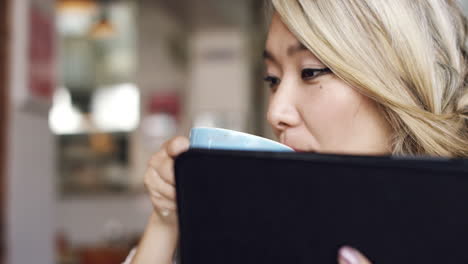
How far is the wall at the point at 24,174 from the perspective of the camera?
245cm

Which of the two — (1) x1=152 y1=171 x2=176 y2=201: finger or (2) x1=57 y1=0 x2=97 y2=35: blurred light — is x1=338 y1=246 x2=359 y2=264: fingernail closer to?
(1) x1=152 y1=171 x2=176 y2=201: finger

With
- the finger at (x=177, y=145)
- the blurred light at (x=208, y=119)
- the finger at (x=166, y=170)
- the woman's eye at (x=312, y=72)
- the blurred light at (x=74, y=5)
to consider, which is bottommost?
the blurred light at (x=208, y=119)

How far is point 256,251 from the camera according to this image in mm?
493

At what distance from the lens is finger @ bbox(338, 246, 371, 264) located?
1.48 feet

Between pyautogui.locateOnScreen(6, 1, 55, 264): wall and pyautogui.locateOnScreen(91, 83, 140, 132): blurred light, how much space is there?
4601 millimetres

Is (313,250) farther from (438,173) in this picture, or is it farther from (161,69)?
(161,69)

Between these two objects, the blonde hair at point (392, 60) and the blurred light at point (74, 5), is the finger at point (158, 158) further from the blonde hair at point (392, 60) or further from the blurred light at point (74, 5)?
the blurred light at point (74, 5)

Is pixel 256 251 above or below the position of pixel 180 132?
above

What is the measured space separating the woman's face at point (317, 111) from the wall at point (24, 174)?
195cm

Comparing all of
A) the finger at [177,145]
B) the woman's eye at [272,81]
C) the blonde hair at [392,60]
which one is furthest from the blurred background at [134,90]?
the finger at [177,145]

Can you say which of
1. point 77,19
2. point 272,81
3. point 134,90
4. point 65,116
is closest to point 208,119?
point 134,90

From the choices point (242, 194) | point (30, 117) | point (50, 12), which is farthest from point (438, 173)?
point (50, 12)

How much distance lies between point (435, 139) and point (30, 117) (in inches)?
87.2

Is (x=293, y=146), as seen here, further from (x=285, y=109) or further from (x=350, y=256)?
(x=350, y=256)
